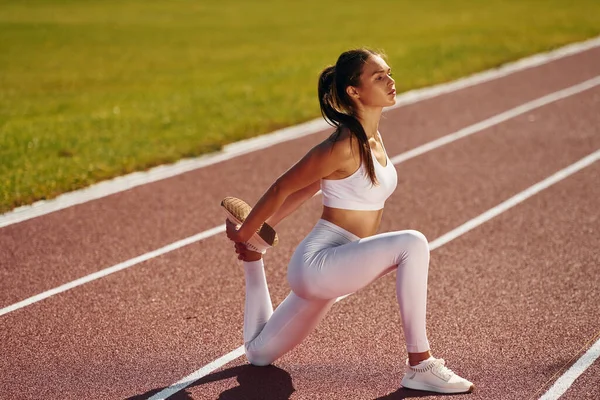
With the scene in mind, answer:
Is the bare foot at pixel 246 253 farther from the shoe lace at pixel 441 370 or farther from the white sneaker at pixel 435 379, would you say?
the shoe lace at pixel 441 370

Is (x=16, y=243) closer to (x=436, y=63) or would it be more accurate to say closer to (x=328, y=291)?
(x=328, y=291)

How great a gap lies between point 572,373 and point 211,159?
21.7 ft

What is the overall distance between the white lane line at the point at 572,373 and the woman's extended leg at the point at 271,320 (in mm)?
1307

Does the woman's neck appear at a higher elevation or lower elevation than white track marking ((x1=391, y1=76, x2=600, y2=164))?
higher

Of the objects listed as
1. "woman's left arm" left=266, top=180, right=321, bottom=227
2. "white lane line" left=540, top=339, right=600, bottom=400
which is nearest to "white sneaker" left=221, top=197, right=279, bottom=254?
"woman's left arm" left=266, top=180, right=321, bottom=227

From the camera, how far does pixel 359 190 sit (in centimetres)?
527

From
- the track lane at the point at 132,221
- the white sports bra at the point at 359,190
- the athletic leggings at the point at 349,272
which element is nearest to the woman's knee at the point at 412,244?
the athletic leggings at the point at 349,272

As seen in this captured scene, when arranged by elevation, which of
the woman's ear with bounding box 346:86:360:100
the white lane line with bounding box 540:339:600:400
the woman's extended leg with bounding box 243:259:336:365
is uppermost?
the woman's ear with bounding box 346:86:360:100

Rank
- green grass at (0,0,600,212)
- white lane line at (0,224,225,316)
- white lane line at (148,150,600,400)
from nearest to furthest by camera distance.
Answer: white lane line at (148,150,600,400) < white lane line at (0,224,225,316) < green grass at (0,0,600,212)

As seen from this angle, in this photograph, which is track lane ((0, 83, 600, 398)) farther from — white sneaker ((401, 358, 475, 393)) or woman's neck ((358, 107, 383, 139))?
woman's neck ((358, 107, 383, 139))

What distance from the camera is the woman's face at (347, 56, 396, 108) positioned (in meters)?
5.26

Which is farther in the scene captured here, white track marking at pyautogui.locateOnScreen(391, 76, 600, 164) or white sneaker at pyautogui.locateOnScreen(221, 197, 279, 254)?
white track marking at pyautogui.locateOnScreen(391, 76, 600, 164)

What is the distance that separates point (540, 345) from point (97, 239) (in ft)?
13.7

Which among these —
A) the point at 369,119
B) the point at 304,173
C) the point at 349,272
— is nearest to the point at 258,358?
the point at 349,272
